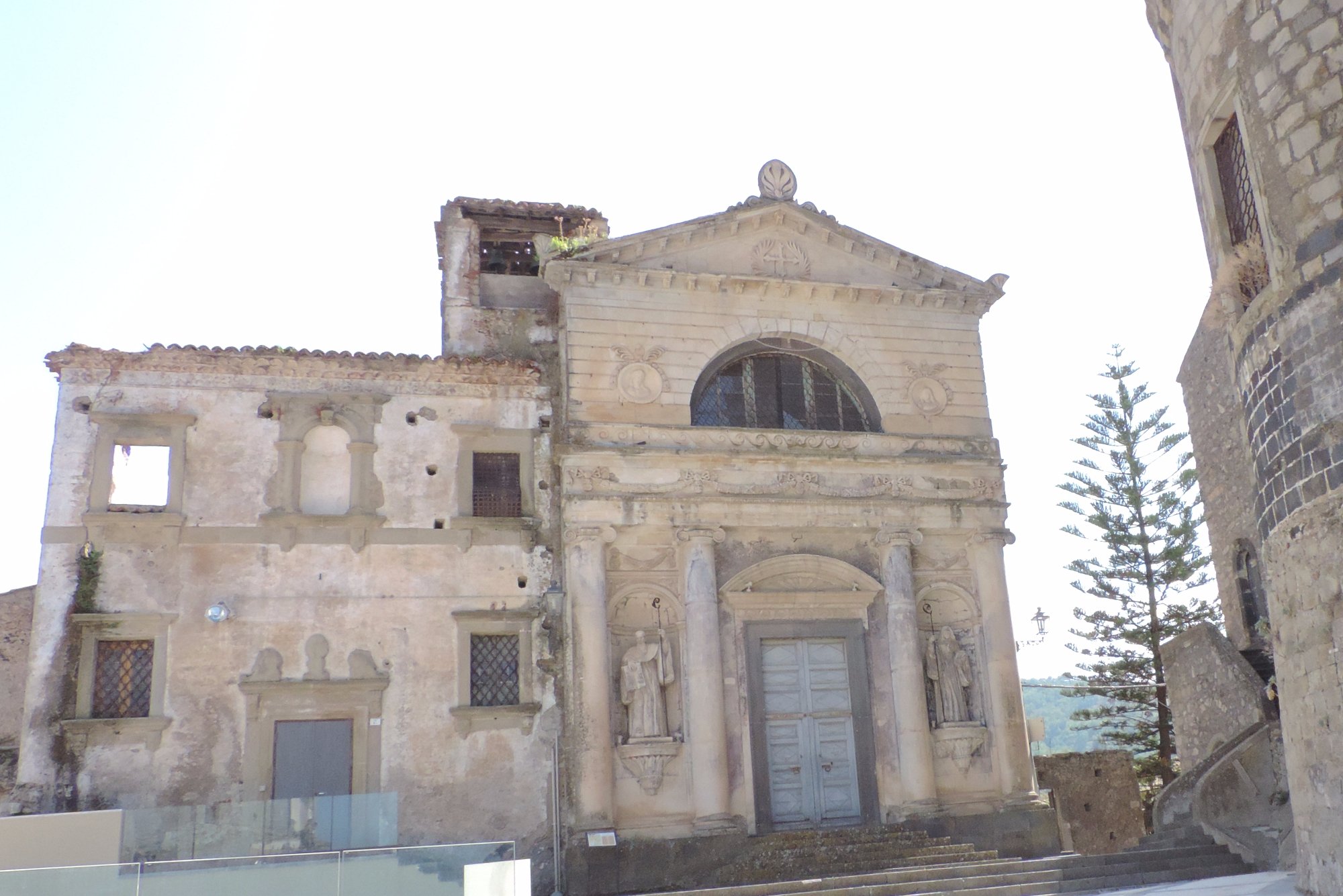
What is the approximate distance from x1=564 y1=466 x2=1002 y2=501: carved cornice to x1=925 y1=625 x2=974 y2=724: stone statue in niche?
218 centimetres

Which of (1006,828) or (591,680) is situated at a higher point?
(591,680)

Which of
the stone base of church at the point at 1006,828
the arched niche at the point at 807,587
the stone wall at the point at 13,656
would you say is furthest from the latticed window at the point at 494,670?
the stone wall at the point at 13,656

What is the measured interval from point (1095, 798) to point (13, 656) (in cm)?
1739

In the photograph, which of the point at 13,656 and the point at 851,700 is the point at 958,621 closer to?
the point at 851,700

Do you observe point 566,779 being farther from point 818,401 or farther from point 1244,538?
point 1244,538

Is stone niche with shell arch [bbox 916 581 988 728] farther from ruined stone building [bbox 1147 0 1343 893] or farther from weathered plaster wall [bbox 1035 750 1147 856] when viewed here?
ruined stone building [bbox 1147 0 1343 893]

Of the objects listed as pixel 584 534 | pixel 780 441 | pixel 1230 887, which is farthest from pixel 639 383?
pixel 1230 887

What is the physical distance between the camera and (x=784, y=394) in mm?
18578

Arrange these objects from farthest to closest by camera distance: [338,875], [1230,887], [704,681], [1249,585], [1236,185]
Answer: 1. [1249,585]
2. [704,681]
3. [1230,887]
4. [1236,185]
5. [338,875]

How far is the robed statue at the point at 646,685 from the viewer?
631 inches

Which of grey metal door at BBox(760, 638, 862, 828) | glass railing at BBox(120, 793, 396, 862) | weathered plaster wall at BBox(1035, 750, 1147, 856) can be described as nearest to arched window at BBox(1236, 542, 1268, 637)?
weathered plaster wall at BBox(1035, 750, 1147, 856)

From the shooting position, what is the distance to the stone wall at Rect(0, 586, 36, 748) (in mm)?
16438

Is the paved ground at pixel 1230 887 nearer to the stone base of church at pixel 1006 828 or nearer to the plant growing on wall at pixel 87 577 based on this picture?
the stone base of church at pixel 1006 828

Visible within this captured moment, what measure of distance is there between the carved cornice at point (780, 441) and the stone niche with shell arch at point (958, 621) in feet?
6.88
